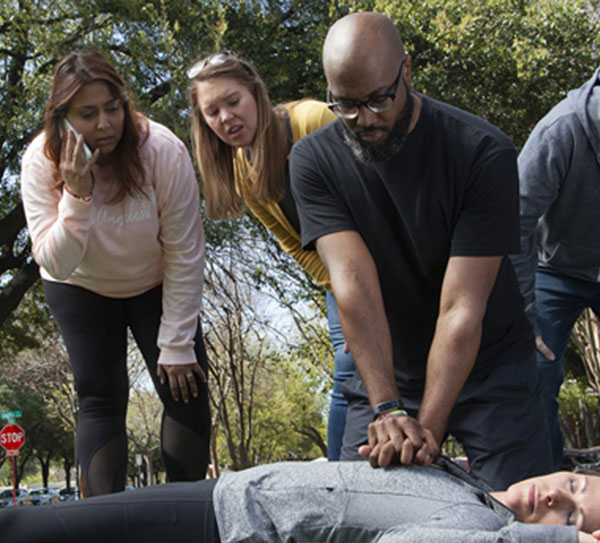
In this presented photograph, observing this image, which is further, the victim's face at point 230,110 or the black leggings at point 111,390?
the victim's face at point 230,110

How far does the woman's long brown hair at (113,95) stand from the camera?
10.7 feet

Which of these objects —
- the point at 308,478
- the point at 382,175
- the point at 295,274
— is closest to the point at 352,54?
the point at 382,175

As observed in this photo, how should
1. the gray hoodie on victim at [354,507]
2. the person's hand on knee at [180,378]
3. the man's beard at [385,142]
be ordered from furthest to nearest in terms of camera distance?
the person's hand on knee at [180,378] → the man's beard at [385,142] → the gray hoodie on victim at [354,507]

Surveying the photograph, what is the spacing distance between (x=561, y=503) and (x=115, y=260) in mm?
1984

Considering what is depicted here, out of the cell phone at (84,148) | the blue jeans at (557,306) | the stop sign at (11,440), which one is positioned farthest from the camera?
the stop sign at (11,440)

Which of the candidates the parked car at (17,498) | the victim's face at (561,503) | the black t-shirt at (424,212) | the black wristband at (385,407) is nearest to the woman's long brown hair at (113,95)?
the black t-shirt at (424,212)

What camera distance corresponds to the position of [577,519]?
2449mm

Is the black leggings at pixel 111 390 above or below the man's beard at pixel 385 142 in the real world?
below

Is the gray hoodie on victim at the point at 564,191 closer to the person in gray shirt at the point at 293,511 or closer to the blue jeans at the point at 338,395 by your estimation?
the blue jeans at the point at 338,395

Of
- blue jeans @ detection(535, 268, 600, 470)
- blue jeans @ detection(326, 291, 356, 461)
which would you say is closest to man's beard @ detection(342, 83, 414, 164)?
blue jeans @ detection(326, 291, 356, 461)

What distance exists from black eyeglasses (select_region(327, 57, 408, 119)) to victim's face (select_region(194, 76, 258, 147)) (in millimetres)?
890

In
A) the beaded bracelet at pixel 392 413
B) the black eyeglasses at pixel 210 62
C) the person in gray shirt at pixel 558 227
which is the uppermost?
the black eyeglasses at pixel 210 62

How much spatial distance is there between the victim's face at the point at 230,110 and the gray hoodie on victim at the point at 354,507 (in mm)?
1776

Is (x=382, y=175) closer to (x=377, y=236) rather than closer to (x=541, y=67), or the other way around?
(x=377, y=236)
